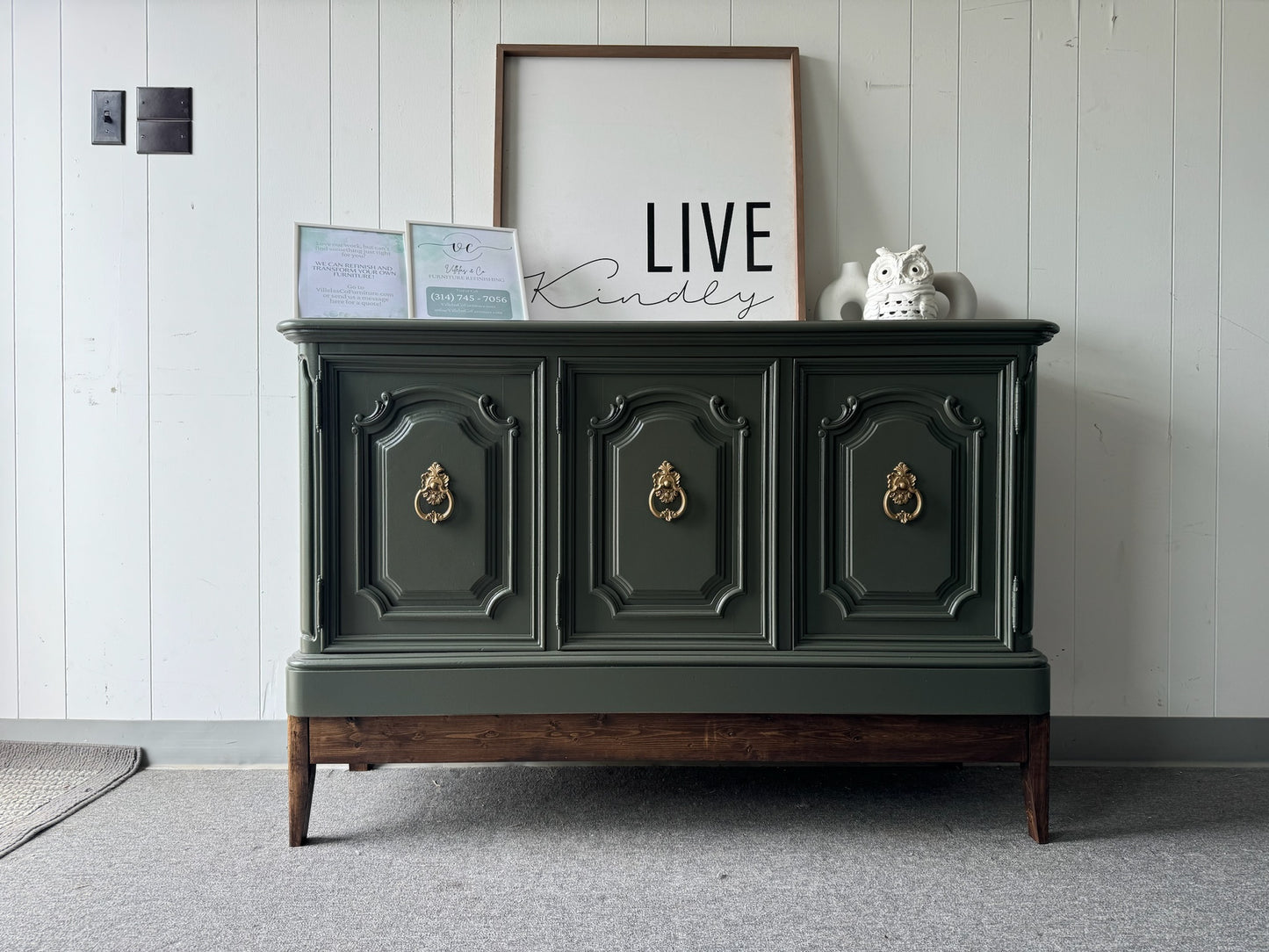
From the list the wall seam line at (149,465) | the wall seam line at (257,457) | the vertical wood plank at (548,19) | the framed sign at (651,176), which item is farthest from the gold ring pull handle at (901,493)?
the wall seam line at (149,465)

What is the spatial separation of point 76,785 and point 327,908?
924 millimetres

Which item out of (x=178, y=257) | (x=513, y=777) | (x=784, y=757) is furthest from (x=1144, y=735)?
(x=178, y=257)

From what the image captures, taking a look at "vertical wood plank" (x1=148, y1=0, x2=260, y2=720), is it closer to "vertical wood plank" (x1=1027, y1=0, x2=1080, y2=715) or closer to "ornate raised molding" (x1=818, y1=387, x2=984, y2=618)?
"ornate raised molding" (x1=818, y1=387, x2=984, y2=618)

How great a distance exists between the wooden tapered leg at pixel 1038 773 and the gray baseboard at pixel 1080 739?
48 cm

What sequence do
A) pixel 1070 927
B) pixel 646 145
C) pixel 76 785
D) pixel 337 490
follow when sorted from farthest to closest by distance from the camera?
pixel 646 145
pixel 76 785
pixel 337 490
pixel 1070 927

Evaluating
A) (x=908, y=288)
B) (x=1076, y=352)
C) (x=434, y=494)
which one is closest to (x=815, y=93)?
(x=908, y=288)

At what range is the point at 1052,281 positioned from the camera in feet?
6.35

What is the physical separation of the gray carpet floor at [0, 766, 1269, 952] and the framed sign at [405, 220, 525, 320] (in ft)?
3.62

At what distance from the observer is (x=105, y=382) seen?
196cm

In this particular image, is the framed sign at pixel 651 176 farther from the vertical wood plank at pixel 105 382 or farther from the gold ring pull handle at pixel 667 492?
the vertical wood plank at pixel 105 382

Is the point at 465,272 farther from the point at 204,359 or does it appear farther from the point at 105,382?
the point at 105,382

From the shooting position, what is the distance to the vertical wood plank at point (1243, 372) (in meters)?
1.92

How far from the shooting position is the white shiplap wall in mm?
1927

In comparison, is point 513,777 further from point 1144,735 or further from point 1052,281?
point 1052,281
